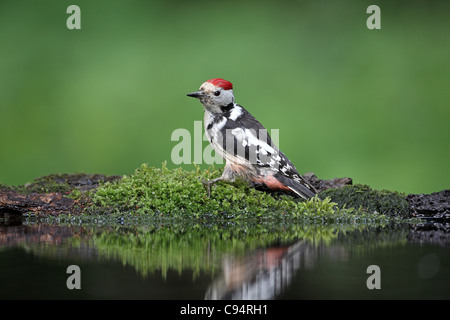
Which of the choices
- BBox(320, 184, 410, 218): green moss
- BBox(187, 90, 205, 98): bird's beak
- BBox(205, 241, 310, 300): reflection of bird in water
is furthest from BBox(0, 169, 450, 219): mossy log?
BBox(205, 241, 310, 300): reflection of bird in water

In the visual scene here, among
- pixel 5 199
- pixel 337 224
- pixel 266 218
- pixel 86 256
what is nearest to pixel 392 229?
pixel 337 224

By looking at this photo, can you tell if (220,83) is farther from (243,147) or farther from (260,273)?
(260,273)

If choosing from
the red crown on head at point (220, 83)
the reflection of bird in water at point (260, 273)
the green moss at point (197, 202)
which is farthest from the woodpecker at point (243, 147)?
the reflection of bird in water at point (260, 273)

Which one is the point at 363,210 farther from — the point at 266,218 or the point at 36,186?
the point at 36,186

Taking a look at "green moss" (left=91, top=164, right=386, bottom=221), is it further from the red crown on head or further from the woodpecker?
the red crown on head

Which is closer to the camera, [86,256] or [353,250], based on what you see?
[86,256]

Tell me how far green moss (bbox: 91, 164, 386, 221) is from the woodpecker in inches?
5.2

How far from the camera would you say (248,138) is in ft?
13.5

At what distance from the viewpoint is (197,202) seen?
3844 millimetres

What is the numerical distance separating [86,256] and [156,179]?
1554 millimetres

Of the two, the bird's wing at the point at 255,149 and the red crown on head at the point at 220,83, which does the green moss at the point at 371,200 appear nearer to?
the bird's wing at the point at 255,149

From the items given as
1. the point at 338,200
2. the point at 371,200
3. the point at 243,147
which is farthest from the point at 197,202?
the point at 371,200

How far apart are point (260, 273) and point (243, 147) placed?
1927 millimetres

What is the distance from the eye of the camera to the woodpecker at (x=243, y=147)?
4.03 meters
